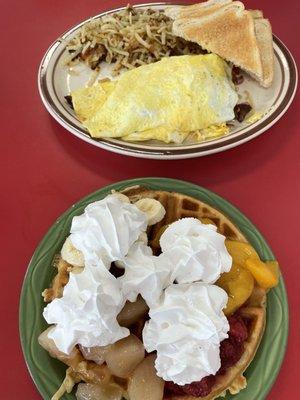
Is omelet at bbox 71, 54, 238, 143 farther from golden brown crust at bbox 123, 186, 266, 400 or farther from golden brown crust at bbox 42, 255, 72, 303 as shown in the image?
golden brown crust at bbox 42, 255, 72, 303

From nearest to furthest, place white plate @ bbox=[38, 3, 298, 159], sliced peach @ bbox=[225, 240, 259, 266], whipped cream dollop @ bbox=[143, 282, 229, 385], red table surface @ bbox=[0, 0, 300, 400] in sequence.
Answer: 1. whipped cream dollop @ bbox=[143, 282, 229, 385]
2. sliced peach @ bbox=[225, 240, 259, 266]
3. red table surface @ bbox=[0, 0, 300, 400]
4. white plate @ bbox=[38, 3, 298, 159]

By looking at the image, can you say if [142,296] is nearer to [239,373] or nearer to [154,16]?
[239,373]

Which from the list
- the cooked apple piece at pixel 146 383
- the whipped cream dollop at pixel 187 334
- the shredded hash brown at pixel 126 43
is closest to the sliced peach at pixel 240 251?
the whipped cream dollop at pixel 187 334

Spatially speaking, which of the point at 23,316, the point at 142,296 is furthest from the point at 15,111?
the point at 142,296

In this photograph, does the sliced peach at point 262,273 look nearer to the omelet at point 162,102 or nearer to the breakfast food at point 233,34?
the omelet at point 162,102

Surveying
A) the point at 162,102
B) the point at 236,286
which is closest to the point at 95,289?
the point at 236,286

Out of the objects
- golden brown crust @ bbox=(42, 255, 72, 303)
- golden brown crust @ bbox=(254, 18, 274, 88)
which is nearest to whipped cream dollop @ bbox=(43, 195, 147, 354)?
golden brown crust @ bbox=(42, 255, 72, 303)
